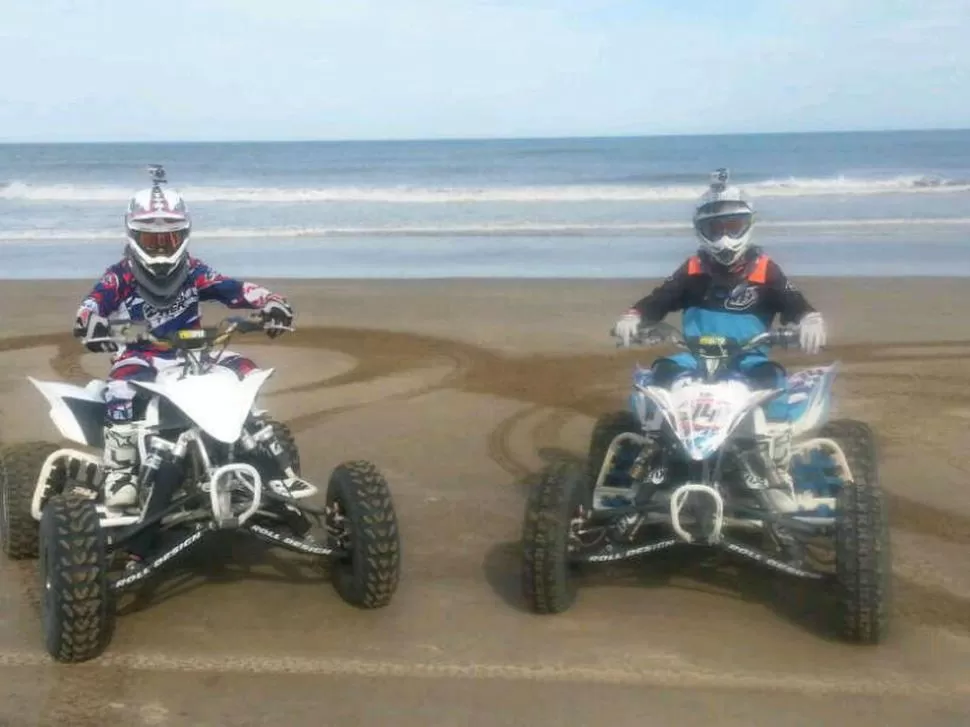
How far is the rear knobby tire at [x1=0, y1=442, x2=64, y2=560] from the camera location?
5.96 m

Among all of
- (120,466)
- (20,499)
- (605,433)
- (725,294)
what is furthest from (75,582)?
(725,294)

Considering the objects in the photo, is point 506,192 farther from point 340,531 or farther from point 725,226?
point 340,531

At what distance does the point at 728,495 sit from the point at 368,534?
159 cm

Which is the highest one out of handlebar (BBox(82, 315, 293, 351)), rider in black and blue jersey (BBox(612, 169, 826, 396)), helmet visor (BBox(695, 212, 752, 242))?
helmet visor (BBox(695, 212, 752, 242))

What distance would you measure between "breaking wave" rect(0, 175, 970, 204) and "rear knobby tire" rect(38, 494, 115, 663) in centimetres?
3227

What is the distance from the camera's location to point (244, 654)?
16.3 feet

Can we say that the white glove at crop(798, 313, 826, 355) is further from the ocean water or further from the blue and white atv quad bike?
the ocean water

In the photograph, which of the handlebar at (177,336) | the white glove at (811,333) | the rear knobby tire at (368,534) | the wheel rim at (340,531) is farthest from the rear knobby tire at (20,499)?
the white glove at (811,333)

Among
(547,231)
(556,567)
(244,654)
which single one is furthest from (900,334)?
(547,231)

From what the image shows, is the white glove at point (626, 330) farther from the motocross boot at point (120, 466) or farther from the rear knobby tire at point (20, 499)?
the rear knobby tire at point (20, 499)

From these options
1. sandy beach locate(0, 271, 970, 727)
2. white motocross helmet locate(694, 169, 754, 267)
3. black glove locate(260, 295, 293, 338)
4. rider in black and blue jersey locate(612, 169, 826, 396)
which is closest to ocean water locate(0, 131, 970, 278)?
sandy beach locate(0, 271, 970, 727)

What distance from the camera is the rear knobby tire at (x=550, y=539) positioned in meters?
5.05

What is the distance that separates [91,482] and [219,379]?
3.96ft

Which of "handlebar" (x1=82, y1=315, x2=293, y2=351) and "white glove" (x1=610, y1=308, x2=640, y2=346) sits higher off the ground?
"white glove" (x1=610, y1=308, x2=640, y2=346)
